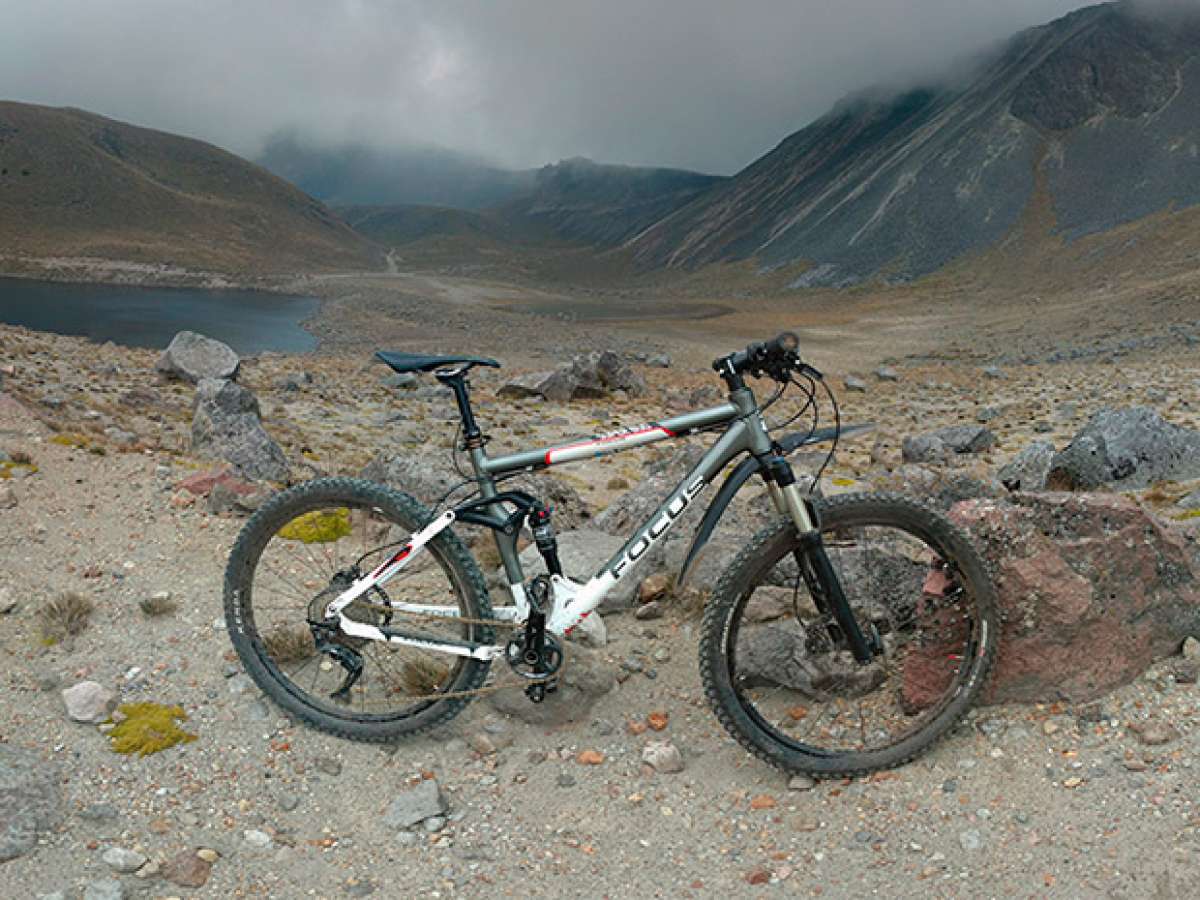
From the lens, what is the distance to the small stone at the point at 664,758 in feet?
13.9

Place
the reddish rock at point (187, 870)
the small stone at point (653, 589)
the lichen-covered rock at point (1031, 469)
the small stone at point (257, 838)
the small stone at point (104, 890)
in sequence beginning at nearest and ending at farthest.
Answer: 1. the small stone at point (104, 890)
2. the reddish rock at point (187, 870)
3. the small stone at point (257, 838)
4. the small stone at point (653, 589)
5. the lichen-covered rock at point (1031, 469)

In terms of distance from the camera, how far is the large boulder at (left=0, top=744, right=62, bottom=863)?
3512 mm

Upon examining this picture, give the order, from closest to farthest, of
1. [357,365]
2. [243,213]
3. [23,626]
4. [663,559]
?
[23,626]
[663,559]
[357,365]
[243,213]

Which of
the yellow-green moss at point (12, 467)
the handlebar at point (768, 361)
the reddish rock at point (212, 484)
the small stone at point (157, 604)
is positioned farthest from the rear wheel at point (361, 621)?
the yellow-green moss at point (12, 467)

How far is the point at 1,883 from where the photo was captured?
3354 millimetres

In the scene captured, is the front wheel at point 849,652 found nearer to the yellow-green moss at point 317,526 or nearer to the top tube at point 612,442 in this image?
the top tube at point 612,442

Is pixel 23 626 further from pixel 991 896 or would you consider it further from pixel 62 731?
pixel 991 896

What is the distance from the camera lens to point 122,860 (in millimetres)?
3518

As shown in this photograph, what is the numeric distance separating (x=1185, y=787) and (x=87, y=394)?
17967 millimetres

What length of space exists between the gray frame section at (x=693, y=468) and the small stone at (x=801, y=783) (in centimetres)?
132

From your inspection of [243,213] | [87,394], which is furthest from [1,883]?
[243,213]

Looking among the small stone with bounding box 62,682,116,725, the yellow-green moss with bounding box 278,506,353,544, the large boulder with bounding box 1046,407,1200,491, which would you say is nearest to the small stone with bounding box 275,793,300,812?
the small stone with bounding box 62,682,116,725

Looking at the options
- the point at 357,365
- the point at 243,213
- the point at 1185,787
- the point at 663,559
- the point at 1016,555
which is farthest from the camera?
the point at 243,213

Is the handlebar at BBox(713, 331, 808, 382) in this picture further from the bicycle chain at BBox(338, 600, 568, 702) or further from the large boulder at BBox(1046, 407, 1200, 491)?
the large boulder at BBox(1046, 407, 1200, 491)
